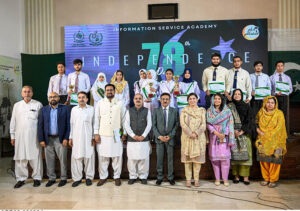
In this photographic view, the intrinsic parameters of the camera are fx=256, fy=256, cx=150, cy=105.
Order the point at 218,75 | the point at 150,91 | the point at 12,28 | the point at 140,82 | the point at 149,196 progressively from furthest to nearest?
the point at 12,28
the point at 140,82
the point at 150,91
the point at 218,75
the point at 149,196

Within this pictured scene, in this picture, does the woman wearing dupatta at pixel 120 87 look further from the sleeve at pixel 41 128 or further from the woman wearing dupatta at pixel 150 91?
the sleeve at pixel 41 128

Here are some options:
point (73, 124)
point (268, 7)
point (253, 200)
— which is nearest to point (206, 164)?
point (253, 200)

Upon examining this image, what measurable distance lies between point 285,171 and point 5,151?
574cm

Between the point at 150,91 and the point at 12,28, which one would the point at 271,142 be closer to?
the point at 150,91

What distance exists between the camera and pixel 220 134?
373cm

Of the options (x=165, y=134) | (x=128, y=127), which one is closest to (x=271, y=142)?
(x=165, y=134)

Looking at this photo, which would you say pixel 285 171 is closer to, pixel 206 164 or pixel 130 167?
pixel 206 164

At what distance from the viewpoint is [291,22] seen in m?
6.06

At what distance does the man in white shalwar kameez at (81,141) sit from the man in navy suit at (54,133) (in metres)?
0.12

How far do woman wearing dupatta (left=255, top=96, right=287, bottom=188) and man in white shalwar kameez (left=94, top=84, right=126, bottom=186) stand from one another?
2.12 metres

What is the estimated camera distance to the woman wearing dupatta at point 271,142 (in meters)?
3.73

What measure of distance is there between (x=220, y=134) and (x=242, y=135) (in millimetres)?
401

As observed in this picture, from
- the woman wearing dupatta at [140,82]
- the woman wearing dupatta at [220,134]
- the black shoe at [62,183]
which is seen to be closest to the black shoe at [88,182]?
the black shoe at [62,183]

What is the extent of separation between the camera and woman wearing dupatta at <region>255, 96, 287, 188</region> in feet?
12.3
